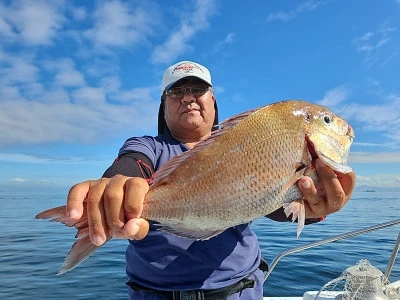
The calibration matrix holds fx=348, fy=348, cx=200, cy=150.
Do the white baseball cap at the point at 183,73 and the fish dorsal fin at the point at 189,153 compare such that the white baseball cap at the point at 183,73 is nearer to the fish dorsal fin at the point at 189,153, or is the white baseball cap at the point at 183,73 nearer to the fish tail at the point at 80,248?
the fish dorsal fin at the point at 189,153

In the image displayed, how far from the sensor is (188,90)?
10.5 feet

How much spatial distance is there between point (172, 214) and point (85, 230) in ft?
1.51

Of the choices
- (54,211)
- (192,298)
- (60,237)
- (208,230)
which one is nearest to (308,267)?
(192,298)

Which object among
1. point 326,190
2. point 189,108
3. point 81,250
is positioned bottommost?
point 81,250

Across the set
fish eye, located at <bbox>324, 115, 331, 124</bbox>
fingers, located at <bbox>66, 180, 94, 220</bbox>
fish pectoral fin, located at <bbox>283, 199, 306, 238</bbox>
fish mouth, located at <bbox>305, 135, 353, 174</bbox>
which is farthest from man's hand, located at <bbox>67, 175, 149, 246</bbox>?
fish eye, located at <bbox>324, 115, 331, 124</bbox>

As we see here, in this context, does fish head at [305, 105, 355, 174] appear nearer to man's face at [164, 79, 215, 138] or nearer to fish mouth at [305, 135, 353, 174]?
fish mouth at [305, 135, 353, 174]

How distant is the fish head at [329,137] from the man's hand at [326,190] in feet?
0.22

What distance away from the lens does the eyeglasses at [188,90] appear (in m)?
3.21

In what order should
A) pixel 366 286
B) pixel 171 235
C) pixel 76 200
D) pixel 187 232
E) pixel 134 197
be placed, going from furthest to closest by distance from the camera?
pixel 366 286, pixel 171 235, pixel 187 232, pixel 134 197, pixel 76 200

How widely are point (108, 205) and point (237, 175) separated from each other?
0.75 meters

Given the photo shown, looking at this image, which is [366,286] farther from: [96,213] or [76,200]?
[76,200]

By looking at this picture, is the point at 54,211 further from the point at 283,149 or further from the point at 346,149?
the point at 346,149

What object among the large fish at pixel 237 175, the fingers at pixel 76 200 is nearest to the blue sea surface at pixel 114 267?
the large fish at pixel 237 175

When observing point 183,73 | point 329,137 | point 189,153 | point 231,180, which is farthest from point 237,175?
point 183,73
